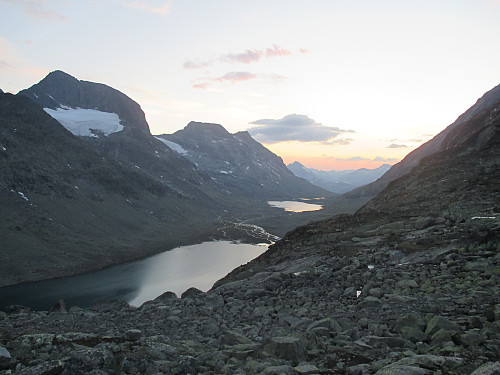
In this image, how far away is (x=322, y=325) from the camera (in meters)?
10.6

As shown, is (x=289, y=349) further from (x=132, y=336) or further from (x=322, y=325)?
(x=132, y=336)

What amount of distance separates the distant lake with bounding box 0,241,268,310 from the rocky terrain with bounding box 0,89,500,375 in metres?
52.5

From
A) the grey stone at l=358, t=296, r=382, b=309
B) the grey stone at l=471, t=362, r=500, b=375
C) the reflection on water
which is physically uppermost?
the grey stone at l=471, t=362, r=500, b=375

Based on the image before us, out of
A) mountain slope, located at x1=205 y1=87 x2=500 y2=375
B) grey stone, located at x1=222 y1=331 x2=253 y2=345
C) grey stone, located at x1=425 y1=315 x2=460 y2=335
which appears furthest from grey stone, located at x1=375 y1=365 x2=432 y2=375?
grey stone, located at x1=222 y1=331 x2=253 y2=345

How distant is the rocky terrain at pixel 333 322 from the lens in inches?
319

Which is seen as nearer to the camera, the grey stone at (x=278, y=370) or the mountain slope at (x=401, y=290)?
the grey stone at (x=278, y=370)

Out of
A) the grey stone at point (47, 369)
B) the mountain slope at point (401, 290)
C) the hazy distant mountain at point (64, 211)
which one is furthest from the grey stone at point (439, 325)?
the hazy distant mountain at point (64, 211)

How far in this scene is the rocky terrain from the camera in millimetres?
8094

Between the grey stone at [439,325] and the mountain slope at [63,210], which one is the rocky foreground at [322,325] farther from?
the mountain slope at [63,210]

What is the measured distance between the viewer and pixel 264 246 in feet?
403

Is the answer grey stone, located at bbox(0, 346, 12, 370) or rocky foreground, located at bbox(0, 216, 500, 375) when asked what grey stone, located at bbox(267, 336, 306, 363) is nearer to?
rocky foreground, located at bbox(0, 216, 500, 375)

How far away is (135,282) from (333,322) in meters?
79.4

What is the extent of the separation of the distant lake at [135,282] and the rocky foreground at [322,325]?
52.8 metres

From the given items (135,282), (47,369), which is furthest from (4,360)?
(135,282)
